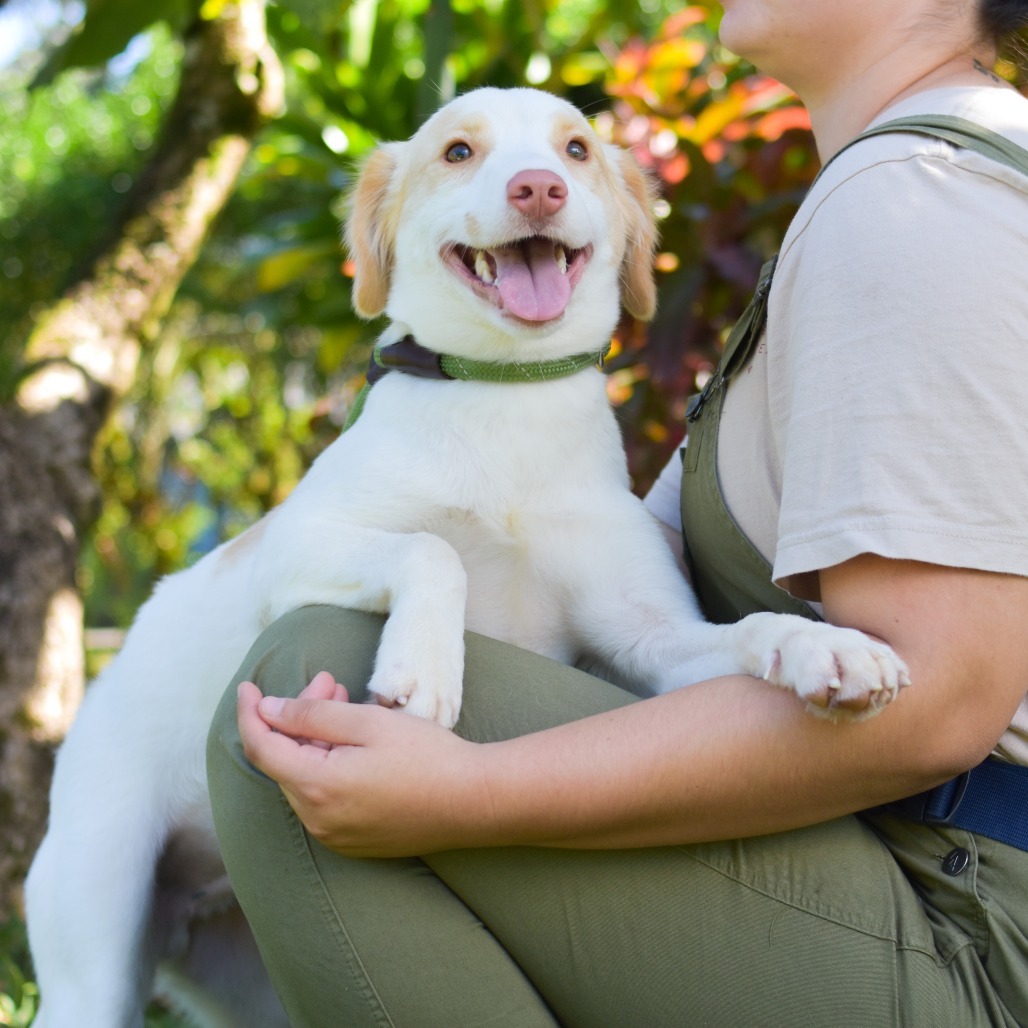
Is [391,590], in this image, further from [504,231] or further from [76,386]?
[76,386]

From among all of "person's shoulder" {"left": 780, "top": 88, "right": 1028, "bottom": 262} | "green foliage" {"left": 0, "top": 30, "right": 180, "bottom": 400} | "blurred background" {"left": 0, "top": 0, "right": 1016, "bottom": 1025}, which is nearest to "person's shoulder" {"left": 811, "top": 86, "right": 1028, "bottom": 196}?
"person's shoulder" {"left": 780, "top": 88, "right": 1028, "bottom": 262}

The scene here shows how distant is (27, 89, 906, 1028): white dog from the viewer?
170cm

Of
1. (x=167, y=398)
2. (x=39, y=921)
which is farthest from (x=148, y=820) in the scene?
(x=167, y=398)

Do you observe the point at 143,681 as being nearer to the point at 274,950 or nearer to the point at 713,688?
the point at 274,950

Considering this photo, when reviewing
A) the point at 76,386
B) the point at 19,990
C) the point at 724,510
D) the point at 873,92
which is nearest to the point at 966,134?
the point at 873,92

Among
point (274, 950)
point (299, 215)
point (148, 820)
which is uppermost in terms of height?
point (274, 950)

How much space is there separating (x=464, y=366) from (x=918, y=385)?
872 millimetres

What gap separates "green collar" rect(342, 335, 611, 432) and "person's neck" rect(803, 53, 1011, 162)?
1.72 ft

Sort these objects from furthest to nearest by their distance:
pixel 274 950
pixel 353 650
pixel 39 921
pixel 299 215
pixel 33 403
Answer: pixel 299 215, pixel 33 403, pixel 39 921, pixel 353 650, pixel 274 950

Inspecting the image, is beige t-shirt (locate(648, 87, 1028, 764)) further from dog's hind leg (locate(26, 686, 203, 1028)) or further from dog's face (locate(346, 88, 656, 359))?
dog's hind leg (locate(26, 686, 203, 1028))

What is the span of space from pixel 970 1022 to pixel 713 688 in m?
0.42

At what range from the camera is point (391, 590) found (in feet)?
4.84

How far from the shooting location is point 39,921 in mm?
1758

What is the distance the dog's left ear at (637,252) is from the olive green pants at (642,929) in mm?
1034
